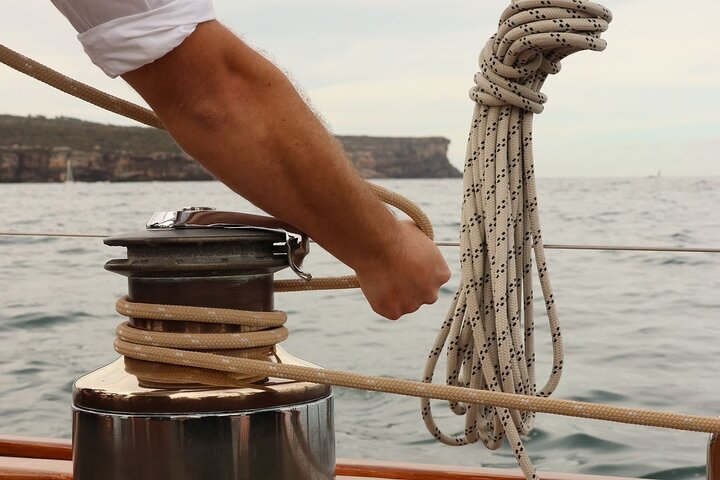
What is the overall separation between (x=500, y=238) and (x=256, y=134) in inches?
23.8

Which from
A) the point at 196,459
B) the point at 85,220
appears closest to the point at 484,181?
the point at 196,459

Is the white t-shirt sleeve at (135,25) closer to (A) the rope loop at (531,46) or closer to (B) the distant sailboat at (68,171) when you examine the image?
(A) the rope loop at (531,46)

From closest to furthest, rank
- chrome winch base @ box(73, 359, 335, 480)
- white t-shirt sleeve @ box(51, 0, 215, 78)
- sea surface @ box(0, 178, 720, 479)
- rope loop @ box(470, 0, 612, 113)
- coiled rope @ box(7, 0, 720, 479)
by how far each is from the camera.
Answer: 1. white t-shirt sleeve @ box(51, 0, 215, 78)
2. chrome winch base @ box(73, 359, 335, 480)
3. coiled rope @ box(7, 0, 720, 479)
4. rope loop @ box(470, 0, 612, 113)
5. sea surface @ box(0, 178, 720, 479)

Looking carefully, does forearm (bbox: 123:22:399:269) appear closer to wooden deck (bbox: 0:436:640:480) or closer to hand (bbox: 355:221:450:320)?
hand (bbox: 355:221:450:320)

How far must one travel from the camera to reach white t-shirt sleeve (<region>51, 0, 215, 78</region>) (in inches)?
33.0

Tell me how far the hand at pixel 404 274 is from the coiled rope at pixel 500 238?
89 millimetres

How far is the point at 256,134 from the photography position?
0.89 m

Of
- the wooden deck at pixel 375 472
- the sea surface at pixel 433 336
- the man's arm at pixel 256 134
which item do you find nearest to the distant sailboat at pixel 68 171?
the sea surface at pixel 433 336

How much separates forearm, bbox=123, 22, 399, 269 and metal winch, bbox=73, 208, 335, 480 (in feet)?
0.47

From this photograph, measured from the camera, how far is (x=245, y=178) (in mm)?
913

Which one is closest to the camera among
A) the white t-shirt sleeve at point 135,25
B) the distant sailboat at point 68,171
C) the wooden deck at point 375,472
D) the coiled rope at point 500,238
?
the white t-shirt sleeve at point 135,25

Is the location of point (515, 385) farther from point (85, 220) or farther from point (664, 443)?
point (85, 220)

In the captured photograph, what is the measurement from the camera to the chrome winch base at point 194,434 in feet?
3.39

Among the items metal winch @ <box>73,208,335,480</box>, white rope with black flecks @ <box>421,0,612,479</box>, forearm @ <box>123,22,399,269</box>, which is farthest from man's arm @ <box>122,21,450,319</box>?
white rope with black flecks @ <box>421,0,612,479</box>
